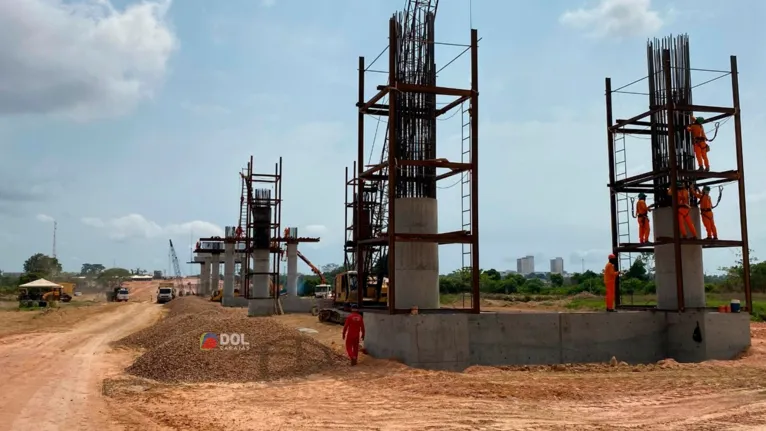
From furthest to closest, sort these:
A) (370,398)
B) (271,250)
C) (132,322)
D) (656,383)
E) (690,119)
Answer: (271,250) < (132,322) < (690,119) < (656,383) < (370,398)

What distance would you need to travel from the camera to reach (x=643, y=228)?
65.9 feet

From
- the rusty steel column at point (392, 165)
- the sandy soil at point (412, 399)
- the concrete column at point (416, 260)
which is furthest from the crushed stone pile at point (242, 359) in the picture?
the concrete column at point (416, 260)

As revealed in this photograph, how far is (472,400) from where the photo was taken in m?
11.4

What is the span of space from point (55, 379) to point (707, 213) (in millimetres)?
18495

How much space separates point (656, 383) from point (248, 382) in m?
8.68

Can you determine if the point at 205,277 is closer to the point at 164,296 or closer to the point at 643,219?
the point at 164,296

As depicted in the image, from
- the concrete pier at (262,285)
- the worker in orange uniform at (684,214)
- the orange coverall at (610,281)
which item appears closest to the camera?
the worker in orange uniform at (684,214)

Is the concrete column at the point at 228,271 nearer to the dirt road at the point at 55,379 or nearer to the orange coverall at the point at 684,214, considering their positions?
the dirt road at the point at 55,379

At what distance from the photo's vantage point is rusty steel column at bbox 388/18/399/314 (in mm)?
16078

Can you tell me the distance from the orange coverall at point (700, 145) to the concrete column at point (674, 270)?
1407 mm

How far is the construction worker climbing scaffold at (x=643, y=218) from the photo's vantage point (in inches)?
789

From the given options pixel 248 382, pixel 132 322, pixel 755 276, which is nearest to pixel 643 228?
pixel 248 382

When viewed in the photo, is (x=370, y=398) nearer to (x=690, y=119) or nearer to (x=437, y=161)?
(x=437, y=161)

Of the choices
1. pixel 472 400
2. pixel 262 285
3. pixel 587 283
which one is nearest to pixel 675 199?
pixel 472 400
